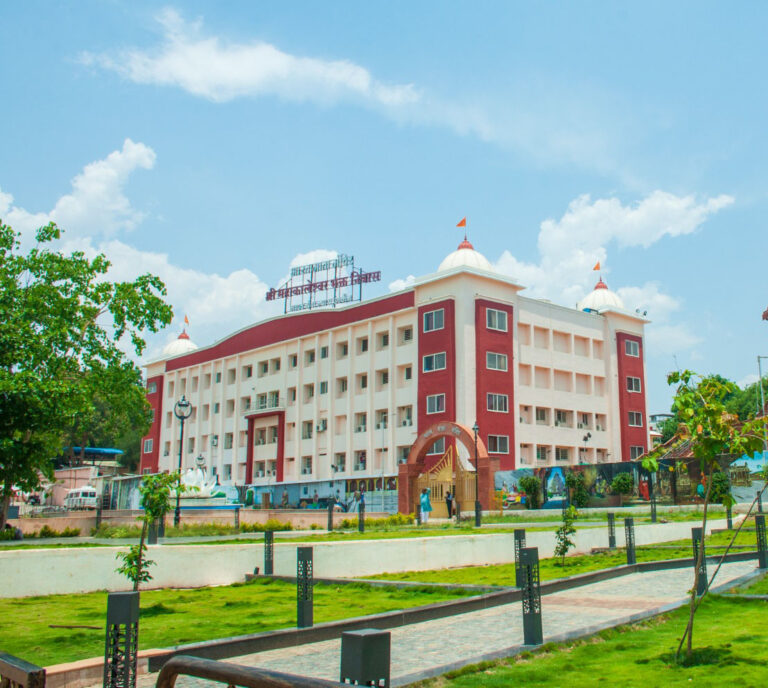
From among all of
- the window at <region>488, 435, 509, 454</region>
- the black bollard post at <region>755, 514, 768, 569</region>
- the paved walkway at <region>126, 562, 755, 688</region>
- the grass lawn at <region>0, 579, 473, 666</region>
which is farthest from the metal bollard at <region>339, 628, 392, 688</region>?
the window at <region>488, 435, 509, 454</region>

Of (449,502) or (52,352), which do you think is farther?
(449,502)

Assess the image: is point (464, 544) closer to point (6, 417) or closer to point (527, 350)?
point (6, 417)

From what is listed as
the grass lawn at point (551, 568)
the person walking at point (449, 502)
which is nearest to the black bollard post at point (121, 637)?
the grass lawn at point (551, 568)

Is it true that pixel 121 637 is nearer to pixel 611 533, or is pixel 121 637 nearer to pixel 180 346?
pixel 611 533

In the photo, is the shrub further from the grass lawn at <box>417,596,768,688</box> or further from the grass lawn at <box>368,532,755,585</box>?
the grass lawn at <box>417,596,768,688</box>

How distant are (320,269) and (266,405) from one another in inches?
437

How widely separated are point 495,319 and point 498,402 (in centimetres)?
506

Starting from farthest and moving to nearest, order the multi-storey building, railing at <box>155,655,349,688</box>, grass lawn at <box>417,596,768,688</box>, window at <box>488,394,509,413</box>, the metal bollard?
1. the multi-storey building
2. window at <box>488,394,509,413</box>
3. grass lawn at <box>417,596,768,688</box>
4. the metal bollard
5. railing at <box>155,655,349,688</box>

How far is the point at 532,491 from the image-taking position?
41.3 meters

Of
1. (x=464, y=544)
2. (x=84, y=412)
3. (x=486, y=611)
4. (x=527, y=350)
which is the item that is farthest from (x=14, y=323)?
(x=527, y=350)

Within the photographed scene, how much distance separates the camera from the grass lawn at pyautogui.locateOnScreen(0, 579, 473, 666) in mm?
8828

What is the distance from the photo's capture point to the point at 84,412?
23141 millimetres

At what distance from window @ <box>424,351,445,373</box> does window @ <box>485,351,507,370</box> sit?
2.59m

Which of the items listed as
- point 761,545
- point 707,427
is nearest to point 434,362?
point 761,545
